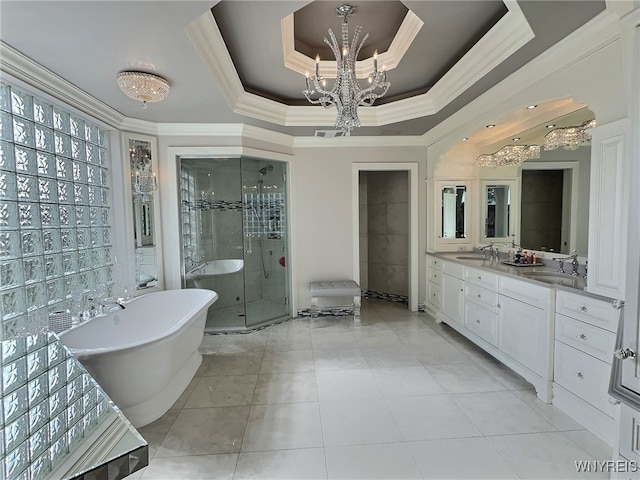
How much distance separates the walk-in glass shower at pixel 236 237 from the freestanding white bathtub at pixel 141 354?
96cm

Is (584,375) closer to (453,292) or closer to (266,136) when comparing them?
(453,292)

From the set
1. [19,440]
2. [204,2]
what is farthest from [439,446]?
[204,2]

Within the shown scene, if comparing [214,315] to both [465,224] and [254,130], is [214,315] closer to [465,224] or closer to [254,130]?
[254,130]

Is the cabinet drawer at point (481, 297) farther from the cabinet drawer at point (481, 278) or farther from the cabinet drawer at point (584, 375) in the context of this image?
the cabinet drawer at point (584, 375)

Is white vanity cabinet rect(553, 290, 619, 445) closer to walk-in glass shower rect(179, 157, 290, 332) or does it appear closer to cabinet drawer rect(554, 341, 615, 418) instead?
cabinet drawer rect(554, 341, 615, 418)

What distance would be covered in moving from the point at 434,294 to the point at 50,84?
4.41 m

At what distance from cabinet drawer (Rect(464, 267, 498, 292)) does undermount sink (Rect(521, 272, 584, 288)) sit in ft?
0.90

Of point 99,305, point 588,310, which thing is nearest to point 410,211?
point 588,310

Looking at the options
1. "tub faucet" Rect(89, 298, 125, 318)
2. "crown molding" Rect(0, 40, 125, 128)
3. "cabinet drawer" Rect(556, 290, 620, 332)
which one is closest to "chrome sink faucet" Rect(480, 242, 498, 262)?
"cabinet drawer" Rect(556, 290, 620, 332)

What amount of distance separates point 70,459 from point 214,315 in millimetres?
3339

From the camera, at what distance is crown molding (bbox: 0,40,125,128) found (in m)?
1.95

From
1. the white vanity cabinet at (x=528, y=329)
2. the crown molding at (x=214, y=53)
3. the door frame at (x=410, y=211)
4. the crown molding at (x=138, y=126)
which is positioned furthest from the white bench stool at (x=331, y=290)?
the crown molding at (x=138, y=126)

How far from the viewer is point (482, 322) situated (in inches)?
120

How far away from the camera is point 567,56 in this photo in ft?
6.80
